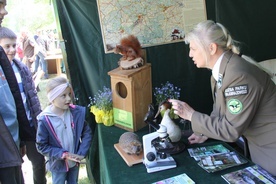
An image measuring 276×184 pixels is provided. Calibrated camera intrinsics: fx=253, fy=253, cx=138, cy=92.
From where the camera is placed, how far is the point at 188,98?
8.94 feet

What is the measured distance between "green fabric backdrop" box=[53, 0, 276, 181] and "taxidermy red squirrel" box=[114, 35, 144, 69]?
600 mm

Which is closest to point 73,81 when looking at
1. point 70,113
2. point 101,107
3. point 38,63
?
point 101,107

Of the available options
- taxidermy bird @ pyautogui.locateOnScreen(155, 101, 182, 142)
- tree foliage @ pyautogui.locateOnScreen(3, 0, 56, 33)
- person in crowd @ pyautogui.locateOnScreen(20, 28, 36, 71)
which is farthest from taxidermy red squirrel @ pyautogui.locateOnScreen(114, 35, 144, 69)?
tree foliage @ pyautogui.locateOnScreen(3, 0, 56, 33)

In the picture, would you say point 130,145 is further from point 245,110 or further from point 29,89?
point 29,89

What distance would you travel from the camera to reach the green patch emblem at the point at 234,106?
1173mm

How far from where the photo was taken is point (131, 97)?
173 centimetres

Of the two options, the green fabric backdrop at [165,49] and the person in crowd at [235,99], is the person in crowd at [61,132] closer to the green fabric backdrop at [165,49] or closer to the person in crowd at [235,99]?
the green fabric backdrop at [165,49]

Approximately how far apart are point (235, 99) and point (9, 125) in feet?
4.41

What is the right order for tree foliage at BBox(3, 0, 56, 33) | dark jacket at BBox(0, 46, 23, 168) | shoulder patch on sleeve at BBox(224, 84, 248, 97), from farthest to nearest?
tree foliage at BBox(3, 0, 56, 33) → dark jacket at BBox(0, 46, 23, 168) → shoulder patch on sleeve at BBox(224, 84, 248, 97)

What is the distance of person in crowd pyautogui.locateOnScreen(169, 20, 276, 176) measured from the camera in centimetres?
117

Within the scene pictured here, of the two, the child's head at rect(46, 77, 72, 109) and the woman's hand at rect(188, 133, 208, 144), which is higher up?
the child's head at rect(46, 77, 72, 109)

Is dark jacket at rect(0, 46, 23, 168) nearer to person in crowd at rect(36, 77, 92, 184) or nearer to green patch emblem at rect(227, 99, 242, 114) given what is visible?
person in crowd at rect(36, 77, 92, 184)

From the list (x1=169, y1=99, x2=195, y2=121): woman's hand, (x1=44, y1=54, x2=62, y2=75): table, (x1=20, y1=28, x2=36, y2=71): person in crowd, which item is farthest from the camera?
(x1=44, y1=54, x2=62, y2=75): table

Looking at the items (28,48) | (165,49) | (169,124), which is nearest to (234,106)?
(169,124)
